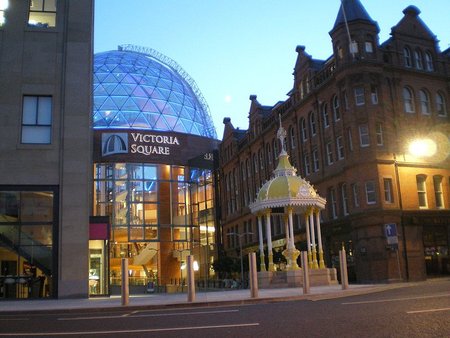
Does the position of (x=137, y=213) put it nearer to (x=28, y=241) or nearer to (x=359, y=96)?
(x=359, y=96)

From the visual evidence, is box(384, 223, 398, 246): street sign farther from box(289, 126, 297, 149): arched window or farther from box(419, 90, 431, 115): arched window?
box(289, 126, 297, 149): arched window

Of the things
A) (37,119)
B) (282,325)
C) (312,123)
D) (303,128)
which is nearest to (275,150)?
(303,128)

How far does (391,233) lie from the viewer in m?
35.7

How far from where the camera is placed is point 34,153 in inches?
1004

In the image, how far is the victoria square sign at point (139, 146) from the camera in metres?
56.4

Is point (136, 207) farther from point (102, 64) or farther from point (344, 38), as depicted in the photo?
point (344, 38)

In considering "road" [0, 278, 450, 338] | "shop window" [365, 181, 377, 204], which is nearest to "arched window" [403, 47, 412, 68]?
"shop window" [365, 181, 377, 204]

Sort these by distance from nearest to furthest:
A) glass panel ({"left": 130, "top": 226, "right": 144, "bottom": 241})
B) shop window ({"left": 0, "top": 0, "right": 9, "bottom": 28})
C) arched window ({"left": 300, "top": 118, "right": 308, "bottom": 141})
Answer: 1. shop window ({"left": 0, "top": 0, "right": 9, "bottom": 28})
2. arched window ({"left": 300, "top": 118, "right": 308, "bottom": 141})
3. glass panel ({"left": 130, "top": 226, "right": 144, "bottom": 241})

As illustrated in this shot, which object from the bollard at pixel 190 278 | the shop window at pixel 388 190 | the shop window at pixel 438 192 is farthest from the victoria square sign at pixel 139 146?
the bollard at pixel 190 278

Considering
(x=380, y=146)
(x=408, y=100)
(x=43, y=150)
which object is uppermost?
(x=408, y=100)

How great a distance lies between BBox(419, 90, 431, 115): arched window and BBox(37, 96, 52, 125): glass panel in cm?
3054

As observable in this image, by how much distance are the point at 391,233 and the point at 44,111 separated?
78.5 ft

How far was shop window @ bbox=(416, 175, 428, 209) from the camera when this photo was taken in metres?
40.8

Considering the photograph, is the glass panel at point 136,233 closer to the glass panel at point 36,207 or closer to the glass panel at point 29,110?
the glass panel at point 36,207
